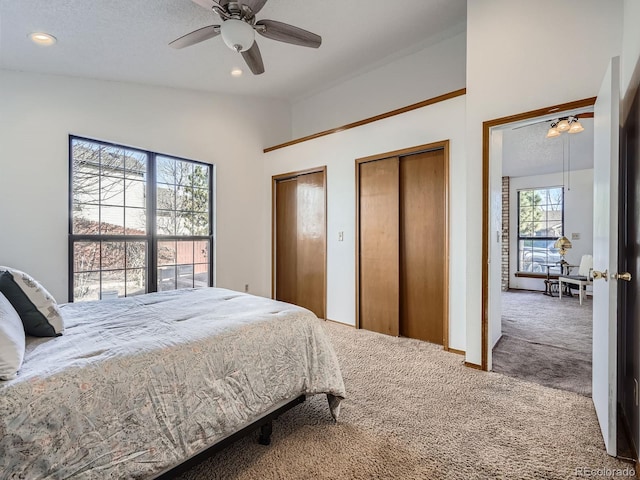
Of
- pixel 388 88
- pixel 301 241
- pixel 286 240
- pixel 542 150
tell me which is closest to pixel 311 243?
pixel 301 241

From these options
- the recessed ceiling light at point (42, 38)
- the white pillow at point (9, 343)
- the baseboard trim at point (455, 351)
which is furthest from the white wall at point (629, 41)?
the recessed ceiling light at point (42, 38)

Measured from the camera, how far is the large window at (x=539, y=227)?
6.59 meters

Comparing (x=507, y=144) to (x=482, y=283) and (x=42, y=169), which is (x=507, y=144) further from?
(x=42, y=169)

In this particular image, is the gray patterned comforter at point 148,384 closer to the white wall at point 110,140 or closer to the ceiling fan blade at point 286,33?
the white wall at point 110,140

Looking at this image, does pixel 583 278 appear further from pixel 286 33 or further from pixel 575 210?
pixel 286 33

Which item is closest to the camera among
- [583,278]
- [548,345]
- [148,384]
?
[148,384]

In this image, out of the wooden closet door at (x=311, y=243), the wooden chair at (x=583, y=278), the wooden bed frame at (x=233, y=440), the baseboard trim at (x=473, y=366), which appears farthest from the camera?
the wooden chair at (x=583, y=278)

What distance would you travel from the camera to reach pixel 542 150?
215 inches

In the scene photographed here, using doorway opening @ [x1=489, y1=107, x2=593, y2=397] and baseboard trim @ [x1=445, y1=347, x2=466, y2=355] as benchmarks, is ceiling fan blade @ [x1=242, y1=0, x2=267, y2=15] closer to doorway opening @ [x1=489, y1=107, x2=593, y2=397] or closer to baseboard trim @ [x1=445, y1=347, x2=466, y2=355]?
doorway opening @ [x1=489, y1=107, x2=593, y2=397]

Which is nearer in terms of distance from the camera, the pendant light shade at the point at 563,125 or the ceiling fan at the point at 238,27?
the ceiling fan at the point at 238,27

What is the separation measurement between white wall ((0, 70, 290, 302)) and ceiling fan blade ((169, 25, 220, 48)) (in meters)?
1.52

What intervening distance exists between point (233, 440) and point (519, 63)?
3233 mm

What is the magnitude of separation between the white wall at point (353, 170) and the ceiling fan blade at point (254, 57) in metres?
1.48

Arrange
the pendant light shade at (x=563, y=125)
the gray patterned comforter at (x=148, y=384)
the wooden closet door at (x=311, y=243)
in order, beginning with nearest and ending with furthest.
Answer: the gray patterned comforter at (x=148, y=384)
the pendant light shade at (x=563, y=125)
the wooden closet door at (x=311, y=243)
